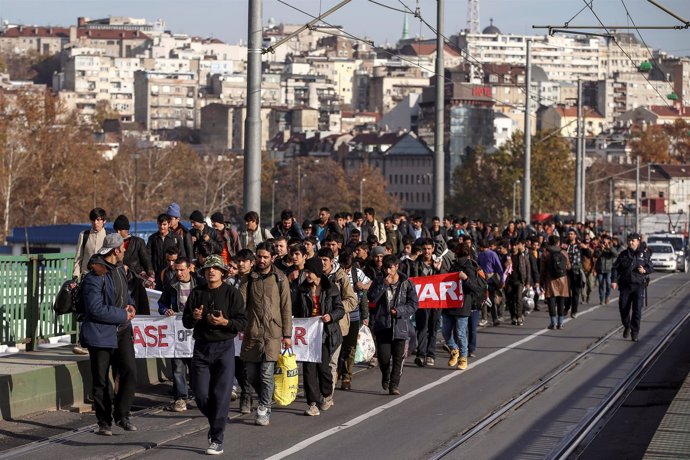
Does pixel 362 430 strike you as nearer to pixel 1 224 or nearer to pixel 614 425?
pixel 614 425

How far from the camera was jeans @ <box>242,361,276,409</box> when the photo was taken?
634 inches

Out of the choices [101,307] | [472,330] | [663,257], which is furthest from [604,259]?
[663,257]

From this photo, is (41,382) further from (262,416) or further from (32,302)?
(262,416)

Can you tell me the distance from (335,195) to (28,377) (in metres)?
143

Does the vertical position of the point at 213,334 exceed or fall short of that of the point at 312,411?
it exceeds it

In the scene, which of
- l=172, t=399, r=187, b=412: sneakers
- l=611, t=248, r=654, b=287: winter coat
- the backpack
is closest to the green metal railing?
l=172, t=399, r=187, b=412: sneakers

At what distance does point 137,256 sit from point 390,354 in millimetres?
3347

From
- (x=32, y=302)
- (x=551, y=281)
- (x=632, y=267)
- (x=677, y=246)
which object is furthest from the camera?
(x=677, y=246)

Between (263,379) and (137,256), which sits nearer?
(263,379)

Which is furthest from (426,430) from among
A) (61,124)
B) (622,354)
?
(61,124)

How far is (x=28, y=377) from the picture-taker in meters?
17.0

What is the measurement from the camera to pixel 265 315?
16.1 meters

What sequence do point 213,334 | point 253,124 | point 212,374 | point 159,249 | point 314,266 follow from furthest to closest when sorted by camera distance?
point 253,124 < point 159,249 < point 314,266 < point 212,374 < point 213,334

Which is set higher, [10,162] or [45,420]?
[10,162]
